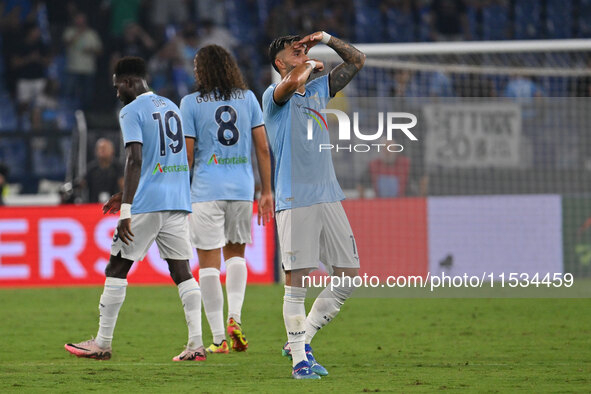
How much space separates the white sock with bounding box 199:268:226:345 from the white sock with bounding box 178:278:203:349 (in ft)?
1.11

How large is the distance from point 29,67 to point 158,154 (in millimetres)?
13005

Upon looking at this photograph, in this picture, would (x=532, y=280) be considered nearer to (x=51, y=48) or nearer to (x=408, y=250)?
(x=408, y=250)

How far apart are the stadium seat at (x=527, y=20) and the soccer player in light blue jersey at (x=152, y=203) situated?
531 inches

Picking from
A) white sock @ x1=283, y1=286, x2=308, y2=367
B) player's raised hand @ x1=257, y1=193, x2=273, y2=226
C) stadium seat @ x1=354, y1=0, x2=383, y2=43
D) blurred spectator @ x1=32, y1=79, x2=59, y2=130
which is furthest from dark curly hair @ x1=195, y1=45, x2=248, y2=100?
stadium seat @ x1=354, y1=0, x2=383, y2=43

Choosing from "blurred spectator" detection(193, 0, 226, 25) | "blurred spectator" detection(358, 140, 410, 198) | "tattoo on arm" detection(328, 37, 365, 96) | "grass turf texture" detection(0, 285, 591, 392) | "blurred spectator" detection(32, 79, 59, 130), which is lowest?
"grass turf texture" detection(0, 285, 591, 392)

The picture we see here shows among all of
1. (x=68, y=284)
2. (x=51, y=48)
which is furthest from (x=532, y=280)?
(x=51, y=48)

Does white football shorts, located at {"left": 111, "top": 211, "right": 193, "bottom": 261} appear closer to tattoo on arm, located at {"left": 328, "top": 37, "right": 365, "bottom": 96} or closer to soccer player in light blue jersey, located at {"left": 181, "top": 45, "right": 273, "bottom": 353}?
soccer player in light blue jersey, located at {"left": 181, "top": 45, "right": 273, "bottom": 353}

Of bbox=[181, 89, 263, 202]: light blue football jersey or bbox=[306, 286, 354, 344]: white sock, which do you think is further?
bbox=[181, 89, 263, 202]: light blue football jersey

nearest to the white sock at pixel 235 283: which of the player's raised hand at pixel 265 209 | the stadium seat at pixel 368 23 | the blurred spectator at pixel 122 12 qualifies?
the player's raised hand at pixel 265 209

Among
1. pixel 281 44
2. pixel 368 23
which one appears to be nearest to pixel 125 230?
pixel 281 44

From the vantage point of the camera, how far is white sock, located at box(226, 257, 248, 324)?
7.64m

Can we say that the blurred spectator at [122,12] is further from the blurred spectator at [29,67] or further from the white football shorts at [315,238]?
the white football shorts at [315,238]

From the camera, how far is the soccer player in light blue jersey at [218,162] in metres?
7.44

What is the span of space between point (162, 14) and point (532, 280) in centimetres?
1047
